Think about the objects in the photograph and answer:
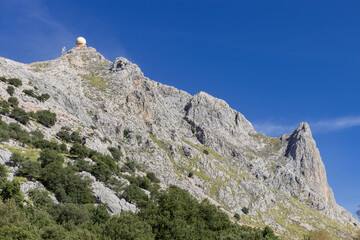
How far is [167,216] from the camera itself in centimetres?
6556

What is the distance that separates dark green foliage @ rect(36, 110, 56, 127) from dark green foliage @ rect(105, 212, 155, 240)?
9217 cm

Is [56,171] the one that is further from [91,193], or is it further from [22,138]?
[22,138]

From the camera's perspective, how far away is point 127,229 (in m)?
53.1

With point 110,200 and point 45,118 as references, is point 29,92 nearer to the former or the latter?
point 45,118

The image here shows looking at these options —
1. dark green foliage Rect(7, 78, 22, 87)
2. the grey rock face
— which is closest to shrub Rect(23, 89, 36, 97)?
dark green foliage Rect(7, 78, 22, 87)

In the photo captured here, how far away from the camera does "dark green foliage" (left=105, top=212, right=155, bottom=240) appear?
171 feet

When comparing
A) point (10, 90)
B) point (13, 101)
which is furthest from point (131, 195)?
point (10, 90)

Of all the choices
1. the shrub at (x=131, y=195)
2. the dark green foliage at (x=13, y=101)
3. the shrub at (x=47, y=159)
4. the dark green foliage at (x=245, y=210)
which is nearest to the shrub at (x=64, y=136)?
the dark green foliage at (x=13, y=101)

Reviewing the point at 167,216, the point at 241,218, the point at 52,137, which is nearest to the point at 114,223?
the point at 167,216

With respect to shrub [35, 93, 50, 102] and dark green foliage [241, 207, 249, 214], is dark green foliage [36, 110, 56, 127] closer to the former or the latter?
shrub [35, 93, 50, 102]

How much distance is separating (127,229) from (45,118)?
98283mm

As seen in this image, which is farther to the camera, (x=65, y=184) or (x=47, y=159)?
(x=47, y=159)

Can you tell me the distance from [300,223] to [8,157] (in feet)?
598

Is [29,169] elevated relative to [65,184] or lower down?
lower down
